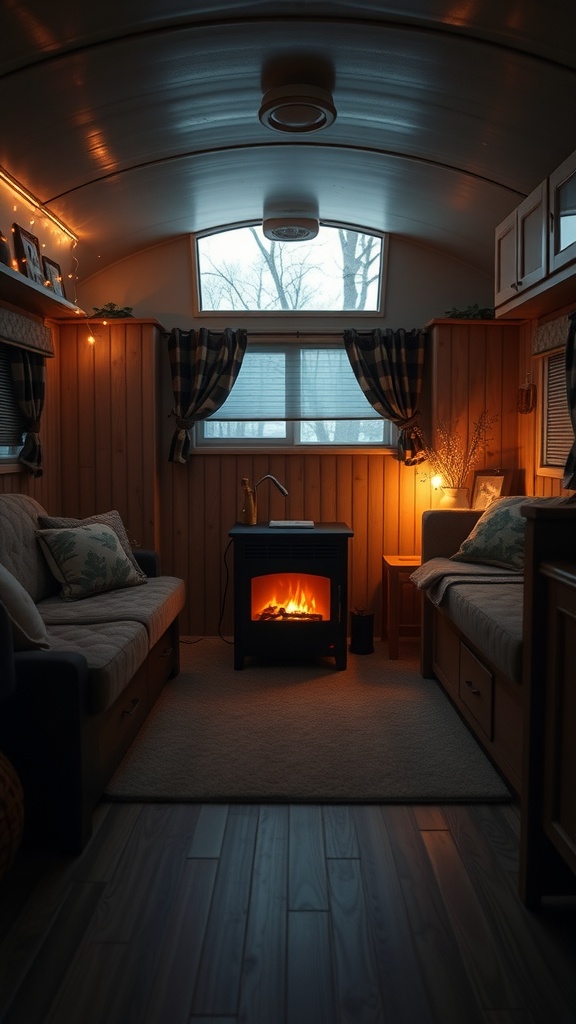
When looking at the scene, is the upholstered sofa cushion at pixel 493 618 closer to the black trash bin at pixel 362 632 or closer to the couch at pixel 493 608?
the couch at pixel 493 608

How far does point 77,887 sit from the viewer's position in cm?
211

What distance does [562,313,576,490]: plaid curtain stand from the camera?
3609 millimetres

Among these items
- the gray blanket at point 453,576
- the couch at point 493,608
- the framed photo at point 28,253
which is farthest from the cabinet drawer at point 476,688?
the framed photo at point 28,253

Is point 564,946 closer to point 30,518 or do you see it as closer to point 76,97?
point 30,518

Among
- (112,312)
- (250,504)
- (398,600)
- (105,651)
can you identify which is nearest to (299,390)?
(250,504)

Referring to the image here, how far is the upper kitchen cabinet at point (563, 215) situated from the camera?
3.03 meters

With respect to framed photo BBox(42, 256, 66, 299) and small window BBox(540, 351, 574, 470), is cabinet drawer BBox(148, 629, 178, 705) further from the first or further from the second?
small window BBox(540, 351, 574, 470)

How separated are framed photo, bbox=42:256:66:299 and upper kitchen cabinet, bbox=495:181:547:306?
7.84ft

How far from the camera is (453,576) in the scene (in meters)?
3.65

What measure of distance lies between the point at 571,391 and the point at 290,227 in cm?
208

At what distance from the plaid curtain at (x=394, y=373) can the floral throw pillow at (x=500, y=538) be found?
103 cm

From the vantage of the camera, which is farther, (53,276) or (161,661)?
(53,276)

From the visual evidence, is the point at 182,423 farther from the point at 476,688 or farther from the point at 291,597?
the point at 476,688

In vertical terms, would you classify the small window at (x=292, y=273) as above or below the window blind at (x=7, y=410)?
above
